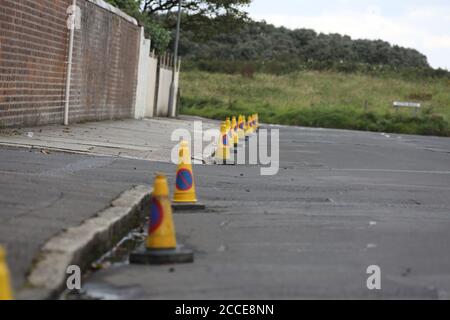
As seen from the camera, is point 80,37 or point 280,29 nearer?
point 80,37

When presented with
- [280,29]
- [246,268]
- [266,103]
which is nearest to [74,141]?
[246,268]

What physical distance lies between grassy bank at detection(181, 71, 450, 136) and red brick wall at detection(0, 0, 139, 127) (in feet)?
63.5

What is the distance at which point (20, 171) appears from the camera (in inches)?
505

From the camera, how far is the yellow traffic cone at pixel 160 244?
8.19m

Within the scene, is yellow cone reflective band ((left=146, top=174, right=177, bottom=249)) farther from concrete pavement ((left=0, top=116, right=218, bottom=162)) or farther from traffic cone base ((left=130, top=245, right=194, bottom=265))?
concrete pavement ((left=0, top=116, right=218, bottom=162))

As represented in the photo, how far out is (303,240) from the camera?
959 cm

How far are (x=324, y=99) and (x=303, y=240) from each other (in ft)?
184

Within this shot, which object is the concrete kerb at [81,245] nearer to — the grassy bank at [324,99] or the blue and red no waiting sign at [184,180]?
the blue and red no waiting sign at [184,180]

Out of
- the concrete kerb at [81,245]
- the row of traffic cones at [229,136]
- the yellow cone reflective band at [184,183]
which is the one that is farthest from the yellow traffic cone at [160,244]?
the row of traffic cones at [229,136]

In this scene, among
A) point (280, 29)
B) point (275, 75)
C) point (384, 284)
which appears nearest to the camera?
point (384, 284)

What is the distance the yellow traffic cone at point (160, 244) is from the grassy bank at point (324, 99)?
3970 centimetres

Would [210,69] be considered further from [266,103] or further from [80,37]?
[80,37]

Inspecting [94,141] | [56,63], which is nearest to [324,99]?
[56,63]

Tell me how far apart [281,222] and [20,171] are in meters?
3.67
